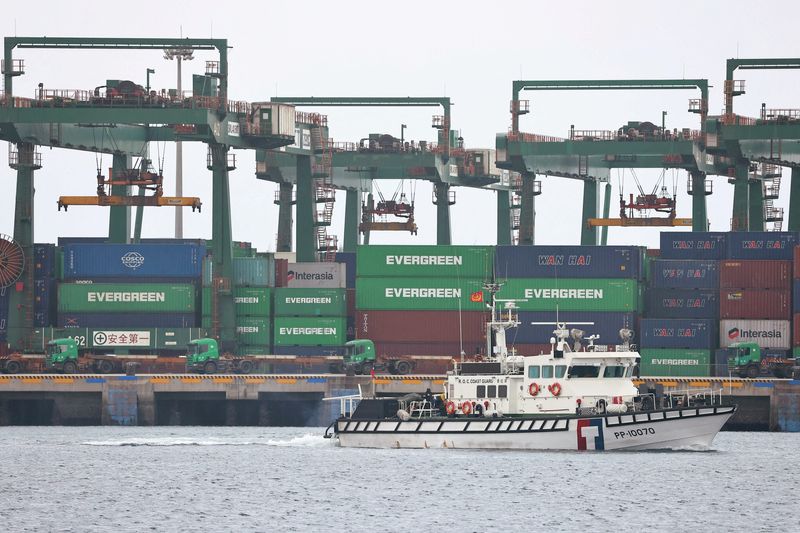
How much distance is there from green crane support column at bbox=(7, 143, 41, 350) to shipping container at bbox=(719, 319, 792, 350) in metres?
38.3

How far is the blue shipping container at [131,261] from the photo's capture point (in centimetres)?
10425

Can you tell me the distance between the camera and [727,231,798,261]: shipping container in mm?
99812

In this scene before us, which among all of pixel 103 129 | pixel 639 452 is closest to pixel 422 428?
pixel 639 452

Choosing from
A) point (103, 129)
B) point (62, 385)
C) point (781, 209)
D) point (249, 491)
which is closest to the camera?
point (249, 491)

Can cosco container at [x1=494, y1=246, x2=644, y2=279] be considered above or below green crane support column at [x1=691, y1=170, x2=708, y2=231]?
below

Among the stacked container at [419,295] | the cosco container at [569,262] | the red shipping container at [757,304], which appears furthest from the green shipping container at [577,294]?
the red shipping container at [757,304]

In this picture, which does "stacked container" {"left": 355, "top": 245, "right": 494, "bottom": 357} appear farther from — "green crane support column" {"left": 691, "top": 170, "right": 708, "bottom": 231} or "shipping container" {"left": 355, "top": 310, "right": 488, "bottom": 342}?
"green crane support column" {"left": 691, "top": 170, "right": 708, "bottom": 231}

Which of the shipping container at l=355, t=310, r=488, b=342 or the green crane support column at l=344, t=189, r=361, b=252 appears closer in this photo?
the shipping container at l=355, t=310, r=488, b=342

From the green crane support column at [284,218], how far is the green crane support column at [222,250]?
2287 cm

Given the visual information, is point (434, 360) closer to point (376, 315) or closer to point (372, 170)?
point (376, 315)

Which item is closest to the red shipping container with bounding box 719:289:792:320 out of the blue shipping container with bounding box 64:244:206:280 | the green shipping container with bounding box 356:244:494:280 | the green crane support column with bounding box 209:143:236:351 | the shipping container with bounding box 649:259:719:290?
the shipping container with bounding box 649:259:719:290

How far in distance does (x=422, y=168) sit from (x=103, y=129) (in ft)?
83.4

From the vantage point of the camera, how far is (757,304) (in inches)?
3880

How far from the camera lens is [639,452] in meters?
74.8
